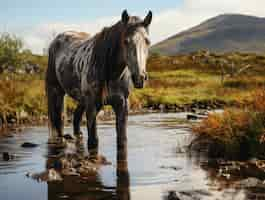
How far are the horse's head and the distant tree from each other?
1548 inches

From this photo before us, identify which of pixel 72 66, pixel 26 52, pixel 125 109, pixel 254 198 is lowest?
pixel 254 198

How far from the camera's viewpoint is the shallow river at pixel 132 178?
22.0ft

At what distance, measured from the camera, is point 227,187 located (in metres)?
7.12

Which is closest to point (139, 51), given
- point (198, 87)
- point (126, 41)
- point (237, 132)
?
point (126, 41)

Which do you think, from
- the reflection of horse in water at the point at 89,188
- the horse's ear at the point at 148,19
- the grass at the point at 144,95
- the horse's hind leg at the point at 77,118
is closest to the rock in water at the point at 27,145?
the horse's hind leg at the point at 77,118

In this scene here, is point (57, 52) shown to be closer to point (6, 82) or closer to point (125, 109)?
point (125, 109)

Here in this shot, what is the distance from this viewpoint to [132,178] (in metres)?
7.84

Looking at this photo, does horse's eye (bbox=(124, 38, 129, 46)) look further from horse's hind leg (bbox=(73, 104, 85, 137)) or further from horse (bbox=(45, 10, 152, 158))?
horse's hind leg (bbox=(73, 104, 85, 137))

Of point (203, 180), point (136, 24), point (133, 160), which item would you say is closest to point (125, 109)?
point (133, 160)

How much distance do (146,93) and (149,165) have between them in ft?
72.0

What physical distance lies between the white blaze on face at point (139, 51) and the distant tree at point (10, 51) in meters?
39.6

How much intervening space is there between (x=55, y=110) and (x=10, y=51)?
1444 inches

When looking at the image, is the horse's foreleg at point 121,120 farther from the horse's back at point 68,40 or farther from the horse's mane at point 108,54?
the horse's back at point 68,40

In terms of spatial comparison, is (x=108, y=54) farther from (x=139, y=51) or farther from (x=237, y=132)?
(x=237, y=132)
